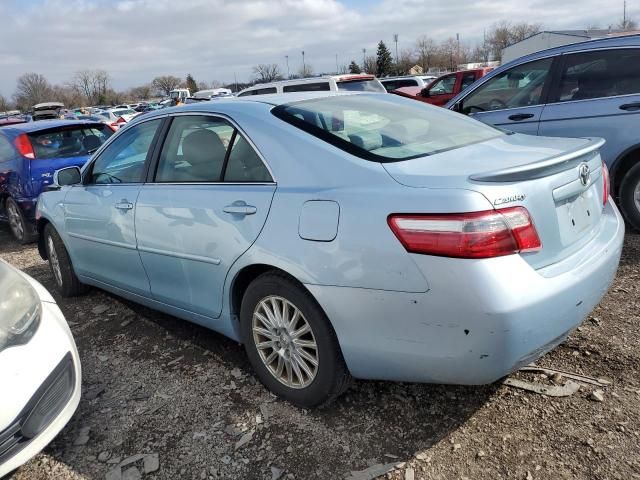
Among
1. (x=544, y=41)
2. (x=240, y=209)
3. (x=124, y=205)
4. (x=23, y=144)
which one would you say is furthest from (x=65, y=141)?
(x=544, y=41)

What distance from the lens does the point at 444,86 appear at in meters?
14.8

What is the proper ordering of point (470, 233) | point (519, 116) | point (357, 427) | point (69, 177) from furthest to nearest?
1. point (519, 116)
2. point (69, 177)
3. point (357, 427)
4. point (470, 233)

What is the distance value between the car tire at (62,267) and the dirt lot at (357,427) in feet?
4.70

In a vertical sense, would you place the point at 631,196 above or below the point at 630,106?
below

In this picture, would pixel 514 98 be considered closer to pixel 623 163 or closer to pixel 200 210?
pixel 623 163

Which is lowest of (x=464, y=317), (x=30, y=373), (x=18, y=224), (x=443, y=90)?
(x=18, y=224)

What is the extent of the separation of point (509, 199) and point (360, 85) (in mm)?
9865

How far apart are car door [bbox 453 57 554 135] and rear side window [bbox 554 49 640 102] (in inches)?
7.8

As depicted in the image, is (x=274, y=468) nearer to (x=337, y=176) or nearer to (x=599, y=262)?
(x=337, y=176)

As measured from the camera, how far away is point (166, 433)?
2.71 meters

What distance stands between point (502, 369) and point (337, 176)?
3.47 feet

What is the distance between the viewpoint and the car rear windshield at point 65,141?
6.95 meters

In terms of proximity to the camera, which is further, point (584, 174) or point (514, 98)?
point (514, 98)

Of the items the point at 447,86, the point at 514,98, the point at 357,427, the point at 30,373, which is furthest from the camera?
the point at 447,86
